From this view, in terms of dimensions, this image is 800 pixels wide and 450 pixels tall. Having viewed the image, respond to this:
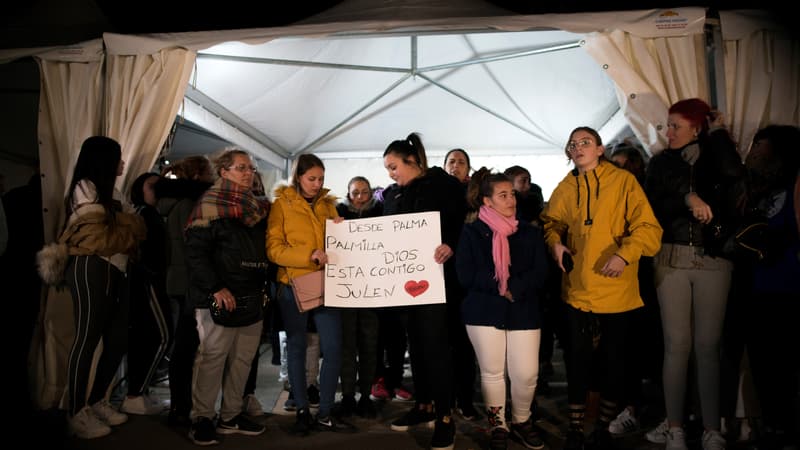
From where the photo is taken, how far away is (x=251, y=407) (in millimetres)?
3578

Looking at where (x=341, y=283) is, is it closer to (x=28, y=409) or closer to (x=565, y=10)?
(x=28, y=409)

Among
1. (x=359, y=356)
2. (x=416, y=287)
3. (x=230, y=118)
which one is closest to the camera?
(x=416, y=287)

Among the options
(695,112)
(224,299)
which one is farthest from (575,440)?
(224,299)

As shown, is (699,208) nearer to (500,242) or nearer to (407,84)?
(500,242)

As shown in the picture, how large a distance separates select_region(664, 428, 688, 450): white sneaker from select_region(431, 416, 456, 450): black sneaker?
116 centimetres

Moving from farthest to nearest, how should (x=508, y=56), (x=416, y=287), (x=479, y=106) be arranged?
(x=479, y=106) → (x=508, y=56) → (x=416, y=287)

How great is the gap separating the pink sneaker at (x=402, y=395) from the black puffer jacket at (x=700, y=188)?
2.13 m

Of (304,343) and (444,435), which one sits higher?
(304,343)

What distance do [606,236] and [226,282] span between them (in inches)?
83.8

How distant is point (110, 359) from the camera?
3.37 meters

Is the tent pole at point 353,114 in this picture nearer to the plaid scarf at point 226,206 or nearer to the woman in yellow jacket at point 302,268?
the woman in yellow jacket at point 302,268

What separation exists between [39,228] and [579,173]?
3.77 meters

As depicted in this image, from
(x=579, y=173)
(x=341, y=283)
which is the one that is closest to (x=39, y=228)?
(x=341, y=283)

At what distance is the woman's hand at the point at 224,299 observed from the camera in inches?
115
